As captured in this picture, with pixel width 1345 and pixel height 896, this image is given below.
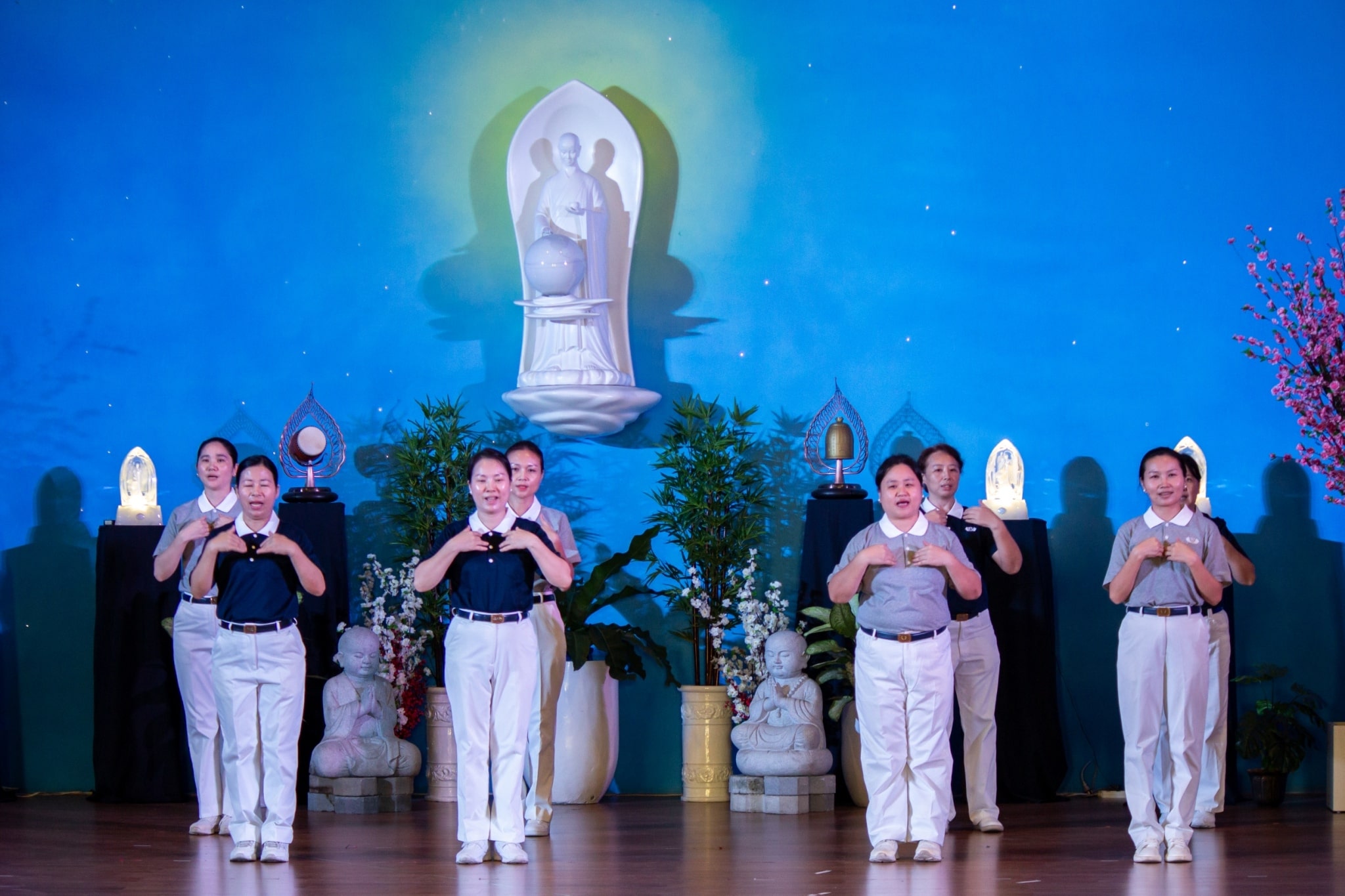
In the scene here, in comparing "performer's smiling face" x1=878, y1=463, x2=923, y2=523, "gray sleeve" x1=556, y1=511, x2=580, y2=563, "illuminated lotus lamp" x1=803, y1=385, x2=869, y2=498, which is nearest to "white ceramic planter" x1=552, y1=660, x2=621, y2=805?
"gray sleeve" x1=556, y1=511, x2=580, y2=563

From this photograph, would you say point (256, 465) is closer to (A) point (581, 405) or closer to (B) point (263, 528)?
(B) point (263, 528)

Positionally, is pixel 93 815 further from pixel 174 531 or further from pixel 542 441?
pixel 542 441

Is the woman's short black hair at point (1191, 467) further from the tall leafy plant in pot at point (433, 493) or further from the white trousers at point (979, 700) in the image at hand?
the tall leafy plant in pot at point (433, 493)

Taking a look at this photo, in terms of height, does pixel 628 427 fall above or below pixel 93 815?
above

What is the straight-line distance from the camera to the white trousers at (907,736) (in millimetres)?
4516

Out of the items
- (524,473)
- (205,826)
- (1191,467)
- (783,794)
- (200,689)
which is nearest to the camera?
→ (524,473)

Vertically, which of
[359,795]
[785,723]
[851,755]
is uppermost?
[785,723]

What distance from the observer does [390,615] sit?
6691 mm

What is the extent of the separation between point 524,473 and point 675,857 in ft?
4.69

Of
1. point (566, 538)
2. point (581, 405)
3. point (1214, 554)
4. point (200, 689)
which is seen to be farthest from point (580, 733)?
point (1214, 554)

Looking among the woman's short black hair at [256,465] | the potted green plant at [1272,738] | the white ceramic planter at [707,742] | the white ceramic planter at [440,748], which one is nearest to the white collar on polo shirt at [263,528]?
the woman's short black hair at [256,465]

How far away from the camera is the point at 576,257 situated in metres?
6.82

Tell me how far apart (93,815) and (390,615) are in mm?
1476

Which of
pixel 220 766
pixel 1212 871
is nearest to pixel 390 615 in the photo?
pixel 220 766
